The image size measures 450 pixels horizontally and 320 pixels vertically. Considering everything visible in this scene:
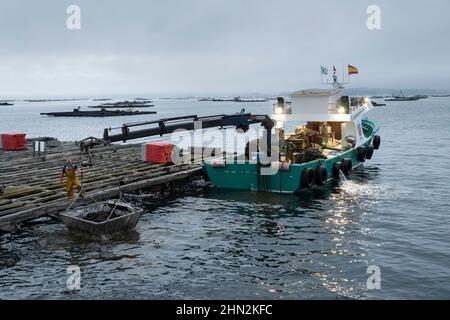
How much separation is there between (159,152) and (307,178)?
10.1 m

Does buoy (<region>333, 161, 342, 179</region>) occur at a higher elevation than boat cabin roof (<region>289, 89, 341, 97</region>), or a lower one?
lower

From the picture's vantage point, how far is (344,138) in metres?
32.9

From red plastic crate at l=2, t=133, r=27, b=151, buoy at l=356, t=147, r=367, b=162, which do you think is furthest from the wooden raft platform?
buoy at l=356, t=147, r=367, b=162

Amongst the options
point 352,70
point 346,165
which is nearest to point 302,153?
point 346,165

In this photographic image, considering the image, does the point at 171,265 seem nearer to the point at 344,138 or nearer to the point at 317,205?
the point at 317,205

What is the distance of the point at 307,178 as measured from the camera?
83.2 ft

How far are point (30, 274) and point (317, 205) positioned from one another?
14.7 metres
